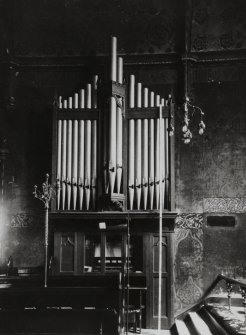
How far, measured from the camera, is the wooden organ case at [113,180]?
35.8 ft

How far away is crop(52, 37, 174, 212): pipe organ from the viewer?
1091 centimetres

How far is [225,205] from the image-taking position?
38.2 ft

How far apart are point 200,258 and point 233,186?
1843 mm

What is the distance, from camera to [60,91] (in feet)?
40.9

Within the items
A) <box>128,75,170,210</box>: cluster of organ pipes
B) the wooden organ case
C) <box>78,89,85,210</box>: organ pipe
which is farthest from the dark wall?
<box>78,89,85,210</box>: organ pipe

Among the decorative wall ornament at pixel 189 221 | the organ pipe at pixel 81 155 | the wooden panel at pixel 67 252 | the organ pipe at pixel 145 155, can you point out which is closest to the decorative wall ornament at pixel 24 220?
the wooden panel at pixel 67 252

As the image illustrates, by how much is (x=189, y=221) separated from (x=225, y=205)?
914 millimetres

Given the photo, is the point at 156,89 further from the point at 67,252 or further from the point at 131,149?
the point at 67,252

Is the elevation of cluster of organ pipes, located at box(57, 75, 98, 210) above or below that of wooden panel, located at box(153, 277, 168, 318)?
above

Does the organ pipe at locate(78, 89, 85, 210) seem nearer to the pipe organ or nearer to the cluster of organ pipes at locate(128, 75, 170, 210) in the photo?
the pipe organ

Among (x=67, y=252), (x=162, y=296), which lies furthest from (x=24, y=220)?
(x=162, y=296)

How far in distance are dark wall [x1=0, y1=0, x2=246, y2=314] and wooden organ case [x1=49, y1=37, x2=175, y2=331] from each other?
0.86m

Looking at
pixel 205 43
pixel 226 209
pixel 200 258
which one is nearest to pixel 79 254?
pixel 200 258

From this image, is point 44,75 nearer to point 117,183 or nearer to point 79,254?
point 117,183
